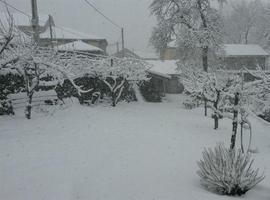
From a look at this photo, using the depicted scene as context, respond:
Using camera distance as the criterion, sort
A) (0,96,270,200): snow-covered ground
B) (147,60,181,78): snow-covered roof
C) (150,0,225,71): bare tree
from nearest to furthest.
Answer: (0,96,270,200): snow-covered ground → (150,0,225,71): bare tree → (147,60,181,78): snow-covered roof

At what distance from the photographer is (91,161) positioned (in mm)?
8555

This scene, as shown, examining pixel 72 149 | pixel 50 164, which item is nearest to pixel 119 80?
pixel 72 149

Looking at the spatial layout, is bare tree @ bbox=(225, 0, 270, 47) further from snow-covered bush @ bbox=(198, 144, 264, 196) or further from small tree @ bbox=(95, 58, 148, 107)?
snow-covered bush @ bbox=(198, 144, 264, 196)

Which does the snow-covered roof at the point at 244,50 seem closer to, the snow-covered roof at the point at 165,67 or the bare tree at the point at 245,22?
the bare tree at the point at 245,22

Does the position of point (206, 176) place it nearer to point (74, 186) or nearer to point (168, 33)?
point (74, 186)

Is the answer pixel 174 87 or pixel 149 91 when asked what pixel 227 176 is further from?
pixel 174 87

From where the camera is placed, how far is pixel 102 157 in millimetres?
8992

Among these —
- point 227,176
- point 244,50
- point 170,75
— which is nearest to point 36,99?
point 227,176

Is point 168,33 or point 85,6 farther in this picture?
point 85,6

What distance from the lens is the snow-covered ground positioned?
684 cm

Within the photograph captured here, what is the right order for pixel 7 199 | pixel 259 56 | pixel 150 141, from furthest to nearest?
pixel 259 56 → pixel 150 141 → pixel 7 199

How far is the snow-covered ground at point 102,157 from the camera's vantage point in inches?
269

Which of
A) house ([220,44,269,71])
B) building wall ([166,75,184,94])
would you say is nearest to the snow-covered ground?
building wall ([166,75,184,94])

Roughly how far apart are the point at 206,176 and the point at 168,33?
760 inches
